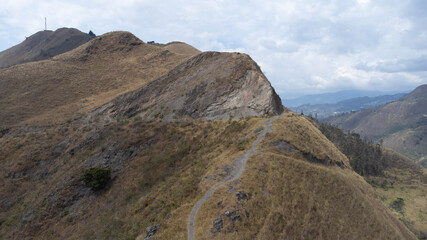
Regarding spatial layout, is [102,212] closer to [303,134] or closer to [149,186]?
[149,186]

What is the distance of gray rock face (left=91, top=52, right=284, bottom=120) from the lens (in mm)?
36688

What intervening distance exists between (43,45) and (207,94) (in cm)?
16049

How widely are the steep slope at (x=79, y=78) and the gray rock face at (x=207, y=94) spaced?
10.9 metres

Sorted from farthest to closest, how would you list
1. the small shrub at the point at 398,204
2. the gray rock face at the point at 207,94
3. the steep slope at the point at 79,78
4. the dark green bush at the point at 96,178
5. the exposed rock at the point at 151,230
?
the small shrub at the point at 398,204 → the steep slope at the point at 79,78 → the gray rock face at the point at 207,94 → the dark green bush at the point at 96,178 → the exposed rock at the point at 151,230

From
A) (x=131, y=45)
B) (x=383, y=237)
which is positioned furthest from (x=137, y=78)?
(x=383, y=237)

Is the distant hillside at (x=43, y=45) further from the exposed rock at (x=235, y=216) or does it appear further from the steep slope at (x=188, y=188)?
the exposed rock at (x=235, y=216)

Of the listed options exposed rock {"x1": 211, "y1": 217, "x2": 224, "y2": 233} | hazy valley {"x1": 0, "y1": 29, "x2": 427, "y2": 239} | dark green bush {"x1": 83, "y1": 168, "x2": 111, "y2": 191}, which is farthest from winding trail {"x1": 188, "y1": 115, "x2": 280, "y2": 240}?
dark green bush {"x1": 83, "y1": 168, "x2": 111, "y2": 191}

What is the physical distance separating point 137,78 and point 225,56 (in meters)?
31.2

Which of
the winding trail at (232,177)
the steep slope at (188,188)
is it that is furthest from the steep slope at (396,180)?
the winding trail at (232,177)

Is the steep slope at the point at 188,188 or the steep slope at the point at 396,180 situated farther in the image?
the steep slope at the point at 396,180

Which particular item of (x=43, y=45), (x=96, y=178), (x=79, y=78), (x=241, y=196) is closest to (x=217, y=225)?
(x=241, y=196)

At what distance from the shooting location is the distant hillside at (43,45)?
144 metres

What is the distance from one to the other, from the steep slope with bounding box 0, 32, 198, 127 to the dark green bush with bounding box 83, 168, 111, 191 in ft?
111

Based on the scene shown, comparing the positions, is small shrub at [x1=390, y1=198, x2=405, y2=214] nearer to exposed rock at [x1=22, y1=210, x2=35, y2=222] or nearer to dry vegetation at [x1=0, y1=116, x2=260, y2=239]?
dry vegetation at [x1=0, y1=116, x2=260, y2=239]
